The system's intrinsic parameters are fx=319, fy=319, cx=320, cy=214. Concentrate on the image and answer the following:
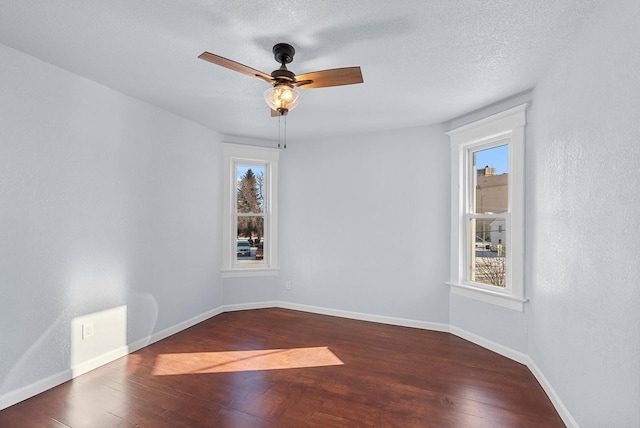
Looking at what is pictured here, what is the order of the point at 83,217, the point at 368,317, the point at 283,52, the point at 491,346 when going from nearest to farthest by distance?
the point at 283,52 → the point at 83,217 → the point at 491,346 → the point at 368,317

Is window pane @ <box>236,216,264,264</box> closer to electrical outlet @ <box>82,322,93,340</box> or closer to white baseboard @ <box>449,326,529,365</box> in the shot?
electrical outlet @ <box>82,322,93,340</box>

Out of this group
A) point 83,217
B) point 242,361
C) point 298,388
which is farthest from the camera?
point 242,361

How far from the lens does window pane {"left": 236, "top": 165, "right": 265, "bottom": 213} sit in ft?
15.0

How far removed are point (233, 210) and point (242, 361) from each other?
7.16ft

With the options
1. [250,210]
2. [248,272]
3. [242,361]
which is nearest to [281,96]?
[242,361]

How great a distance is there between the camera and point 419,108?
3.27 m

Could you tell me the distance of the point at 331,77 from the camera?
6.47 ft

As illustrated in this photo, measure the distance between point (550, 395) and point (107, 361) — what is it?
141 inches

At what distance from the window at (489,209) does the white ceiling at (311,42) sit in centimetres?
36

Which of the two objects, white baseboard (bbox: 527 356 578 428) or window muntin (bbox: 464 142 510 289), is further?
window muntin (bbox: 464 142 510 289)

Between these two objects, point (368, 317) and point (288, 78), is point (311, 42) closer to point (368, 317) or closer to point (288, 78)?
point (288, 78)

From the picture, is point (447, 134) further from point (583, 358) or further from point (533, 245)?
point (583, 358)

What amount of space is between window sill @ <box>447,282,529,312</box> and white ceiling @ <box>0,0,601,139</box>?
6.12ft

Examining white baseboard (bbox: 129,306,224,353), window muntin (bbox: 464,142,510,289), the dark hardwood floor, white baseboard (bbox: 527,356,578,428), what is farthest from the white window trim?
white baseboard (bbox: 527,356,578,428)
